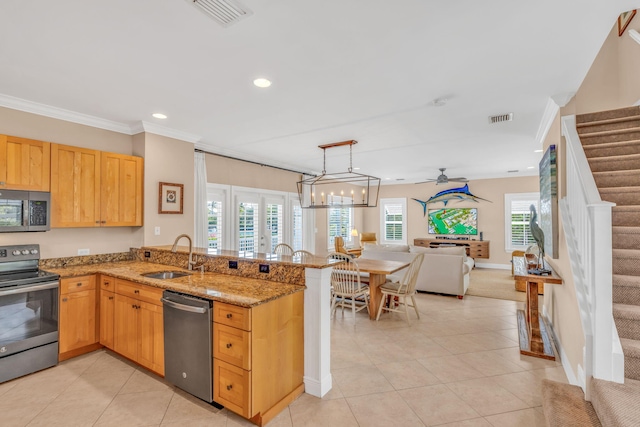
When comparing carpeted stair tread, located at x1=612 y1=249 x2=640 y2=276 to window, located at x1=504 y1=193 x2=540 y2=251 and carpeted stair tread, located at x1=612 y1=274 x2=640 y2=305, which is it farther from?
window, located at x1=504 y1=193 x2=540 y2=251

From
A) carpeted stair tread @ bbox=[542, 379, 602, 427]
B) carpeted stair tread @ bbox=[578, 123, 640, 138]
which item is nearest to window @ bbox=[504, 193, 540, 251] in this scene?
carpeted stair tread @ bbox=[578, 123, 640, 138]

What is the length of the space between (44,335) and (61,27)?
271 centimetres

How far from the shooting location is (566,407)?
6.28 ft

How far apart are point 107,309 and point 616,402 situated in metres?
4.15

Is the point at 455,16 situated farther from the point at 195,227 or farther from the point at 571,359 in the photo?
the point at 195,227

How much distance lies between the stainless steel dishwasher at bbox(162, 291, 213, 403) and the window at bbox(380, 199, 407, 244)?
8537 mm

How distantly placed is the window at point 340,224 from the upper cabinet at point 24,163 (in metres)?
6.31

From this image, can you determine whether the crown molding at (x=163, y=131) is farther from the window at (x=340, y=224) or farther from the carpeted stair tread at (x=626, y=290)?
the carpeted stair tread at (x=626, y=290)

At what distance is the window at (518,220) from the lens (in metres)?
8.20

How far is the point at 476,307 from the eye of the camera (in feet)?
16.0

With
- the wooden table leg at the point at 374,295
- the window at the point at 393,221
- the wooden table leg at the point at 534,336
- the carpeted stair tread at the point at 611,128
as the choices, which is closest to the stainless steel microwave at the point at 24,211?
the wooden table leg at the point at 374,295

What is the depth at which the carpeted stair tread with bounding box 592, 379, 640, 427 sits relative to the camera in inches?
59.6

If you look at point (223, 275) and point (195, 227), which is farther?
point (195, 227)

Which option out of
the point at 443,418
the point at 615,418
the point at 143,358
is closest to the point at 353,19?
the point at 615,418
